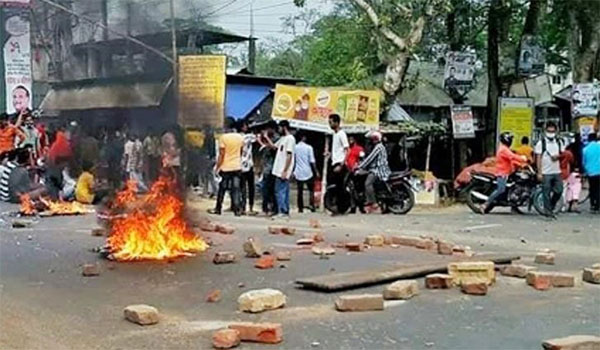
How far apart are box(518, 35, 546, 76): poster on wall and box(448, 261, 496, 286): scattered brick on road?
14.0 metres

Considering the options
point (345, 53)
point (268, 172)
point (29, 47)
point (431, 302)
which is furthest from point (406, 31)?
point (431, 302)

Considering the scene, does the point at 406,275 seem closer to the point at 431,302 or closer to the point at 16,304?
the point at 431,302

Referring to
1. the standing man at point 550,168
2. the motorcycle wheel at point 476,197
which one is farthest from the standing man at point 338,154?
the standing man at point 550,168

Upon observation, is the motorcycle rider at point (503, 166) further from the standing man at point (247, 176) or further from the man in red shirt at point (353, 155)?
the standing man at point (247, 176)

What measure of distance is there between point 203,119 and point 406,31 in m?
9.20

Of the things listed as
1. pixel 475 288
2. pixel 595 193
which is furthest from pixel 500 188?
pixel 475 288

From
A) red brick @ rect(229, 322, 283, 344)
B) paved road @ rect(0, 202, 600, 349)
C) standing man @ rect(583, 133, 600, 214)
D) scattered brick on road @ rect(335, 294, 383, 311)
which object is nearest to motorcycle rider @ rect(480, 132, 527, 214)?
standing man @ rect(583, 133, 600, 214)

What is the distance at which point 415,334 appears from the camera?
20.4ft

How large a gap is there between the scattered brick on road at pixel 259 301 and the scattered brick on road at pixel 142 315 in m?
0.71

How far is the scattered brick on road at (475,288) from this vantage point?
305 inches

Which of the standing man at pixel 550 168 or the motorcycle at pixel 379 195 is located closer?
the standing man at pixel 550 168

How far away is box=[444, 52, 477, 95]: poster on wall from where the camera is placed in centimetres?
2091

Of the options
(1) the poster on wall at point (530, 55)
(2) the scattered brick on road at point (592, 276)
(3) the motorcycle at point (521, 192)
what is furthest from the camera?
(1) the poster on wall at point (530, 55)

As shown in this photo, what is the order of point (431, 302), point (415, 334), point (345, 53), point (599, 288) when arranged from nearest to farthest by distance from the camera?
1. point (415, 334)
2. point (431, 302)
3. point (599, 288)
4. point (345, 53)
